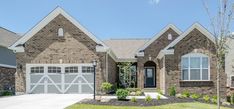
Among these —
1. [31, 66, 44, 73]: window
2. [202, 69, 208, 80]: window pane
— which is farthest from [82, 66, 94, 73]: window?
[202, 69, 208, 80]: window pane

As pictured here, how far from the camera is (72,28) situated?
1174 inches

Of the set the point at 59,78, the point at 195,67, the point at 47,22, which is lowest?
the point at 59,78

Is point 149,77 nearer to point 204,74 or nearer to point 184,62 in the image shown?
point 184,62

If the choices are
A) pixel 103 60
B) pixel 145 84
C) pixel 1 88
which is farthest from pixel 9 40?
pixel 145 84

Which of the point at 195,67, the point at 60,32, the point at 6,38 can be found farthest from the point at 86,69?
the point at 6,38

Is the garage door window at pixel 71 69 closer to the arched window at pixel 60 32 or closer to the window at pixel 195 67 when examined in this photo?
the arched window at pixel 60 32

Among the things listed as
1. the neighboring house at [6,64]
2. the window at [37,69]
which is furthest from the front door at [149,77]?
the neighboring house at [6,64]

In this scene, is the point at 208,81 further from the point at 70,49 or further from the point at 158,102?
the point at 70,49

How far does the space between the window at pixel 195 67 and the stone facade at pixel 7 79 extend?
1567 cm

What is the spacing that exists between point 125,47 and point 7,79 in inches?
517

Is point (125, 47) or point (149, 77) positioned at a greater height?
point (125, 47)

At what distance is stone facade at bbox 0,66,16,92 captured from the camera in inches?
1294

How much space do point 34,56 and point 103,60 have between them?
5566 mm

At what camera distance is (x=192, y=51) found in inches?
1122
